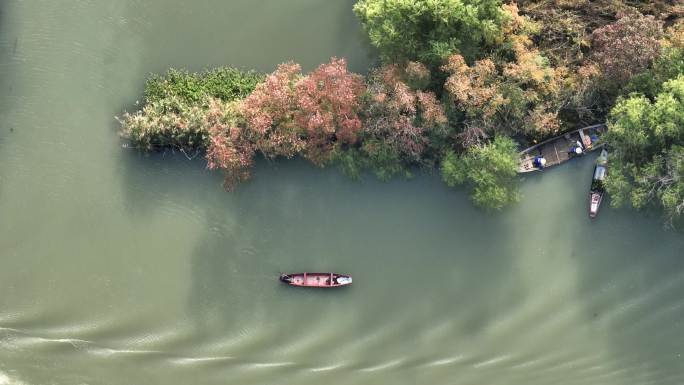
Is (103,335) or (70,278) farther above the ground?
(70,278)

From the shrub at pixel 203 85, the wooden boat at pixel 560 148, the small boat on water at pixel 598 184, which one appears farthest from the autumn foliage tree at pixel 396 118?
the small boat on water at pixel 598 184

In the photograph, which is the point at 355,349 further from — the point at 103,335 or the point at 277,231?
the point at 103,335

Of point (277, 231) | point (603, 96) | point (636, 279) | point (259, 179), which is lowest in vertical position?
point (636, 279)

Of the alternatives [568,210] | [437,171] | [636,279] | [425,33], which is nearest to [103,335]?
[437,171]

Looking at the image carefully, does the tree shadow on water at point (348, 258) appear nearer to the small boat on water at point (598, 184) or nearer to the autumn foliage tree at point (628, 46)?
the small boat on water at point (598, 184)

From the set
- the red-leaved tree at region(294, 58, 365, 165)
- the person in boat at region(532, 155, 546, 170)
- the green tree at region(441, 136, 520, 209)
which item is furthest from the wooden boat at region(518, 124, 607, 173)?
the red-leaved tree at region(294, 58, 365, 165)

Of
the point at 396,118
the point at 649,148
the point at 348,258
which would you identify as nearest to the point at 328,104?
the point at 396,118

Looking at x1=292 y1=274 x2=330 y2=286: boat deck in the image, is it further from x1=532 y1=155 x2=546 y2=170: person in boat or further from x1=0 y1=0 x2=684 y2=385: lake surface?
x1=532 y1=155 x2=546 y2=170: person in boat
